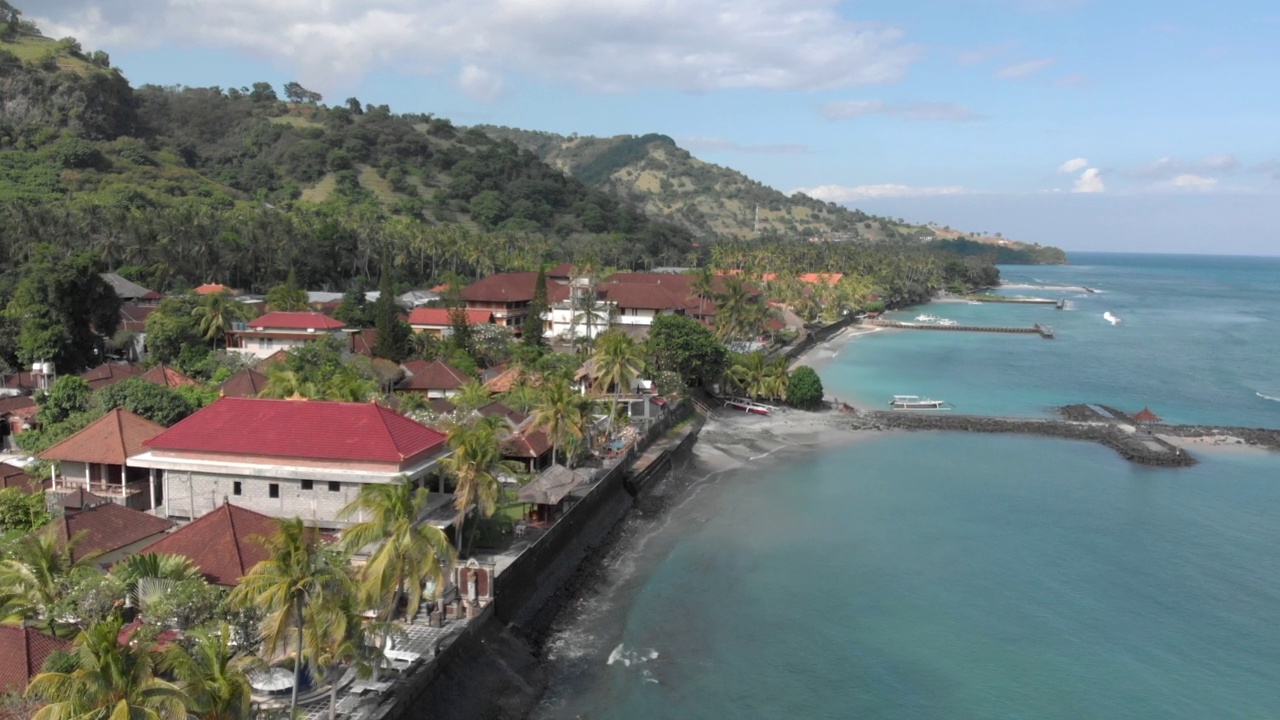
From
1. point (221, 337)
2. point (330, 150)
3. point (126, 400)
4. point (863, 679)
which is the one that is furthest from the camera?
point (330, 150)

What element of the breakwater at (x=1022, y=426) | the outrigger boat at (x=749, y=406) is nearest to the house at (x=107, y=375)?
the outrigger boat at (x=749, y=406)

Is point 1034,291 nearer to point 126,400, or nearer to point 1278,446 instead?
point 1278,446

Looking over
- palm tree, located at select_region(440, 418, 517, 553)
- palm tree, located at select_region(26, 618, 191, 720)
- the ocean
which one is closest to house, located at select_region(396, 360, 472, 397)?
the ocean

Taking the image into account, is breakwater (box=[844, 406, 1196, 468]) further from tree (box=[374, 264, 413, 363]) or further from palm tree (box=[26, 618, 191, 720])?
palm tree (box=[26, 618, 191, 720])

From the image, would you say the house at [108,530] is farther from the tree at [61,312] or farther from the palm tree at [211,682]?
the tree at [61,312]

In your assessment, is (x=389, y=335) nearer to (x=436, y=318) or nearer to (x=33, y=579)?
(x=436, y=318)

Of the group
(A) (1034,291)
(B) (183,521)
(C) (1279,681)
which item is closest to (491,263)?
(B) (183,521)

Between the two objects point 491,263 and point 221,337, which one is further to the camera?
point 491,263
